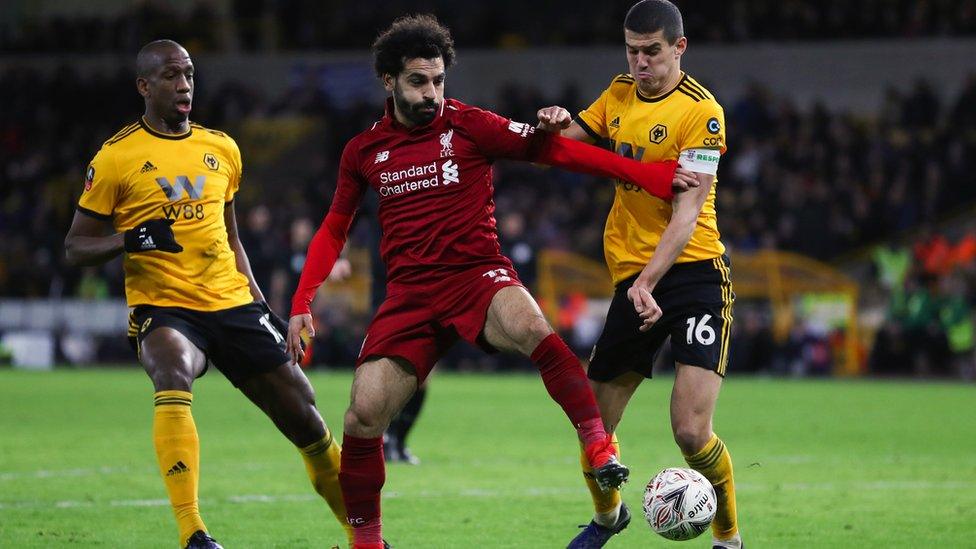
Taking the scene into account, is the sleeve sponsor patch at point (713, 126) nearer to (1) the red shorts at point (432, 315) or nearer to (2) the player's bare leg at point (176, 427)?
(1) the red shorts at point (432, 315)

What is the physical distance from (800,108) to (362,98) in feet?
31.5

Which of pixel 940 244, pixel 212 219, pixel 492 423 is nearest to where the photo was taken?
pixel 212 219

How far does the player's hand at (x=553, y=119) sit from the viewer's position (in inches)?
257

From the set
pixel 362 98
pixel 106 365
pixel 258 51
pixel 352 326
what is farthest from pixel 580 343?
pixel 258 51

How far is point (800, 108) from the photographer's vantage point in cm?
2992

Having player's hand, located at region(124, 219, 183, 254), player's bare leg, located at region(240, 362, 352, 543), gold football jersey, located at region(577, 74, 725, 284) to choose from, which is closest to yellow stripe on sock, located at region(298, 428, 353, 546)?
player's bare leg, located at region(240, 362, 352, 543)

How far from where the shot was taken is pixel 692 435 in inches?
265

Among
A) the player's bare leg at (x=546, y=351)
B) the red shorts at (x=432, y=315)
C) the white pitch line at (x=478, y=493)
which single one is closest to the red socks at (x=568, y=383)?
the player's bare leg at (x=546, y=351)

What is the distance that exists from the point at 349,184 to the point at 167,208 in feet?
3.39

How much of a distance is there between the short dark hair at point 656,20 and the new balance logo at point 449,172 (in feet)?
3.48

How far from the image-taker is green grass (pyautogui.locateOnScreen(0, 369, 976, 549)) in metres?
7.91

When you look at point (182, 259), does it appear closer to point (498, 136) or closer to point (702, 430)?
point (498, 136)

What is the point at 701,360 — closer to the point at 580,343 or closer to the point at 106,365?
the point at 580,343

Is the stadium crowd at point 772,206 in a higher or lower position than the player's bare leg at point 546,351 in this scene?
lower
